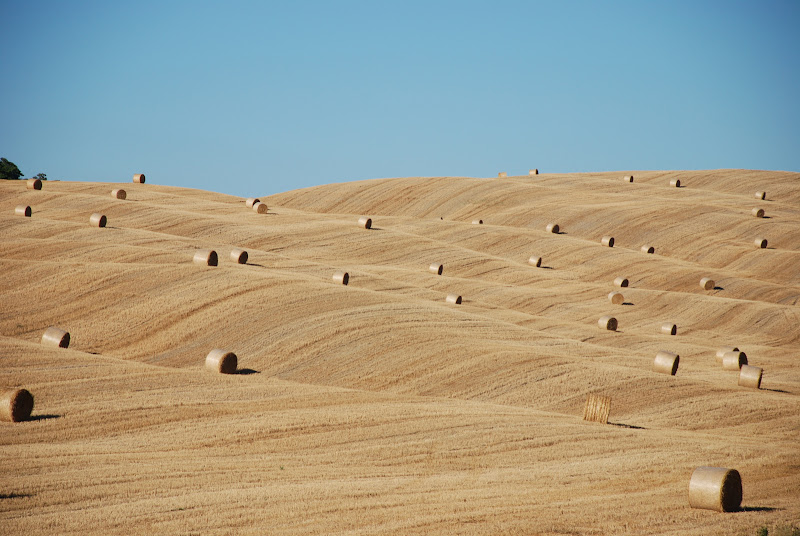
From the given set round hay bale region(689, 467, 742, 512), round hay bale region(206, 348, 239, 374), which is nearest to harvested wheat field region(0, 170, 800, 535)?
round hay bale region(689, 467, 742, 512)

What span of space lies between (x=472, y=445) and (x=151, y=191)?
41728mm

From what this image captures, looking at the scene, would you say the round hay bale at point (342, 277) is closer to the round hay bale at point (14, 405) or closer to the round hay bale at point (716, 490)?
the round hay bale at point (14, 405)

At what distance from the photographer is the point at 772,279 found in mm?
43719

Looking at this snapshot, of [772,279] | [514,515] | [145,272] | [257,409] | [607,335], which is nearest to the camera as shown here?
[514,515]

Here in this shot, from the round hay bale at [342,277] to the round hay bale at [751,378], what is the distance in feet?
49.6

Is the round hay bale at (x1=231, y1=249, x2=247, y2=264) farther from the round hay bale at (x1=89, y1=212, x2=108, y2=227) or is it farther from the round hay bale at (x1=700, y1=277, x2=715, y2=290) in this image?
the round hay bale at (x1=700, y1=277, x2=715, y2=290)

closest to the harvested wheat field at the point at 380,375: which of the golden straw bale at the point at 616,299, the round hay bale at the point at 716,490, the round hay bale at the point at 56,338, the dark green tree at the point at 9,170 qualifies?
the round hay bale at the point at 716,490

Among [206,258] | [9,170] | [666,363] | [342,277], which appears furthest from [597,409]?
[9,170]

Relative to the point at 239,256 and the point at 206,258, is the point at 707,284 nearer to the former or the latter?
the point at 239,256

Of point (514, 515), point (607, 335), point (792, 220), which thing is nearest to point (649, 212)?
point (792, 220)

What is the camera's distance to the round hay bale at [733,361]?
27.1 meters

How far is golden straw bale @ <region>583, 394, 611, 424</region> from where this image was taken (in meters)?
18.7

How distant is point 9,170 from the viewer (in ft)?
268

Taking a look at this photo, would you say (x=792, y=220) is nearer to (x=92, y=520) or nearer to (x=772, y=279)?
(x=772, y=279)
